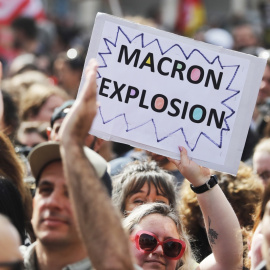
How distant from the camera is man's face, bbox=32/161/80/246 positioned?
3.34 meters

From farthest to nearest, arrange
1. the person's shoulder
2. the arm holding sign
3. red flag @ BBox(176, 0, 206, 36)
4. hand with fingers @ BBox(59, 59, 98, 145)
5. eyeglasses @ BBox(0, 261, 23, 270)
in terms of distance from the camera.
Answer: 1. red flag @ BBox(176, 0, 206, 36)
2. the arm holding sign
3. the person's shoulder
4. hand with fingers @ BBox(59, 59, 98, 145)
5. eyeglasses @ BBox(0, 261, 23, 270)

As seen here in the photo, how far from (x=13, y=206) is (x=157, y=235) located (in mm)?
671

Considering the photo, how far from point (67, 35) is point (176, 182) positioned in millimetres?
10800

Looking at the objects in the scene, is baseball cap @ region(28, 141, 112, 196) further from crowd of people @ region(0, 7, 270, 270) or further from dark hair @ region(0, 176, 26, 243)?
dark hair @ region(0, 176, 26, 243)

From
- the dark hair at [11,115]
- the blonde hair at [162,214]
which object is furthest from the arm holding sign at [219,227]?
the dark hair at [11,115]

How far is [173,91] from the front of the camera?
431cm

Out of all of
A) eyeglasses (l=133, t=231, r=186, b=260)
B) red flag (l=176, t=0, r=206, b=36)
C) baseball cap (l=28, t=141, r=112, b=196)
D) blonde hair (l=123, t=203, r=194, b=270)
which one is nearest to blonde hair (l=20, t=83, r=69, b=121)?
blonde hair (l=123, t=203, r=194, b=270)

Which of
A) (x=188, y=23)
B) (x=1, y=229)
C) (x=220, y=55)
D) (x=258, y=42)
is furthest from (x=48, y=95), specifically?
(x=188, y=23)

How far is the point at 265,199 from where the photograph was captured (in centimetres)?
384

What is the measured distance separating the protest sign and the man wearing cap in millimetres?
823

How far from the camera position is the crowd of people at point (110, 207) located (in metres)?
2.88

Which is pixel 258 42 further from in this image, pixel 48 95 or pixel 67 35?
pixel 48 95

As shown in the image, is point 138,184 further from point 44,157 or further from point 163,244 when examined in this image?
point 44,157

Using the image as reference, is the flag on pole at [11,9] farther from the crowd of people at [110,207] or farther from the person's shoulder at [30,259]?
the person's shoulder at [30,259]
